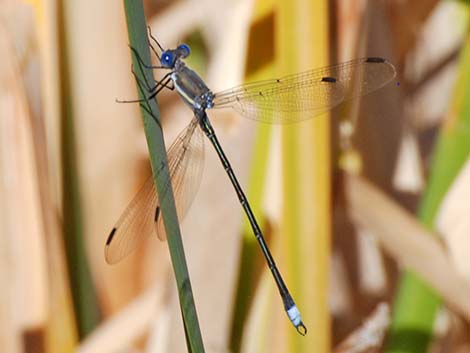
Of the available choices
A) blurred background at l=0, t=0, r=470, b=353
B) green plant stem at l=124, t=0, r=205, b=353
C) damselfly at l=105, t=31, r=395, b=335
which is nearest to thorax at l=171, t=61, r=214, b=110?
damselfly at l=105, t=31, r=395, b=335

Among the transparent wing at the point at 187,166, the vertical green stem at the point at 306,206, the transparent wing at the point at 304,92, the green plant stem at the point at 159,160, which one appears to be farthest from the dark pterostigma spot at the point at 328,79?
the green plant stem at the point at 159,160

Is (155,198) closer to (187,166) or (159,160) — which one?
(187,166)

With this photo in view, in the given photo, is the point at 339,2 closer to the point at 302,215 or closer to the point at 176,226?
the point at 302,215

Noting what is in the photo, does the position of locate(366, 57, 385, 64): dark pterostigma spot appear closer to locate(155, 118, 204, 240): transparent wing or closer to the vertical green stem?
the vertical green stem

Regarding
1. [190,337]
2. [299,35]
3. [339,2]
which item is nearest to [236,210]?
[299,35]

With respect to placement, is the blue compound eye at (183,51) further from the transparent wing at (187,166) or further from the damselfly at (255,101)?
the transparent wing at (187,166)

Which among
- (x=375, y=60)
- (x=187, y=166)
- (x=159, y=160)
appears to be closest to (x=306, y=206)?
(x=187, y=166)
